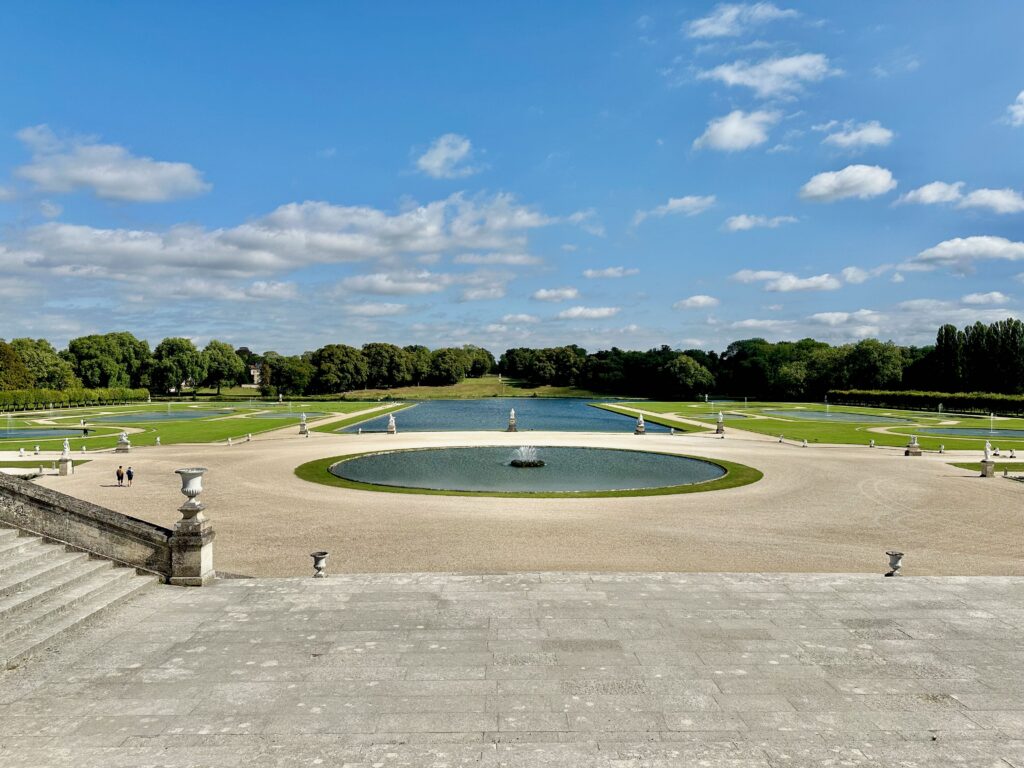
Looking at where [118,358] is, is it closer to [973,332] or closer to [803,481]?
[803,481]

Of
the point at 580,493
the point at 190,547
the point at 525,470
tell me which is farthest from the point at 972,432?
the point at 190,547

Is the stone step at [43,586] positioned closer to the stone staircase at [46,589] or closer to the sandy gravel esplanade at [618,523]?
the stone staircase at [46,589]

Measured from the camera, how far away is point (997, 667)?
9234mm

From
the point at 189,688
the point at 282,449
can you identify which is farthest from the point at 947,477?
the point at 282,449

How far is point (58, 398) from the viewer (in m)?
106

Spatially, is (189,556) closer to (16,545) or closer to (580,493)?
(16,545)

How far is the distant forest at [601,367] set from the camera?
368ft

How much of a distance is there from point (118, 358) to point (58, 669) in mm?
162757

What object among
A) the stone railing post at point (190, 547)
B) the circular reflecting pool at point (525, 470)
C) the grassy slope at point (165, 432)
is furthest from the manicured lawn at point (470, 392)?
the stone railing post at point (190, 547)

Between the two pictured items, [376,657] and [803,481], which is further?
[803,481]

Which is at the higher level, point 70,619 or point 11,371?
point 11,371

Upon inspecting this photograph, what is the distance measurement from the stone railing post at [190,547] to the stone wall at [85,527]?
0.21 m

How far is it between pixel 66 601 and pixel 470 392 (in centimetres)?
16218

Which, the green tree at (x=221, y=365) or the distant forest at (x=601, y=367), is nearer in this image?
the distant forest at (x=601, y=367)
